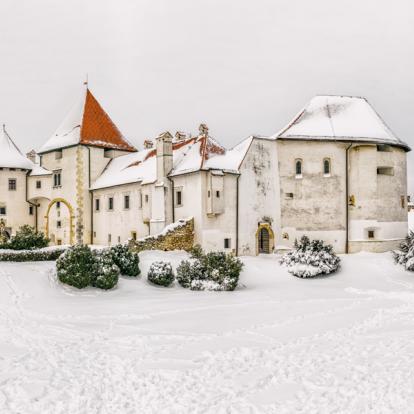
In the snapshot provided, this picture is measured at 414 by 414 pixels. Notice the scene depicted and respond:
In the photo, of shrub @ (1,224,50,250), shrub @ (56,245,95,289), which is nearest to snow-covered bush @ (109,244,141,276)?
shrub @ (56,245,95,289)

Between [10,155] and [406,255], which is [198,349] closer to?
[406,255]

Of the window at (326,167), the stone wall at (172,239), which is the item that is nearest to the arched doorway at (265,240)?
the stone wall at (172,239)

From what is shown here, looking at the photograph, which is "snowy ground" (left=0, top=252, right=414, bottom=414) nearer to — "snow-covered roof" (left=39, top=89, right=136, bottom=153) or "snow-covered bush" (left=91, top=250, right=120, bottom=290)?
"snow-covered bush" (left=91, top=250, right=120, bottom=290)

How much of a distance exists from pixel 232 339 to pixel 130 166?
1042 inches

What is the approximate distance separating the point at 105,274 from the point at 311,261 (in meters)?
12.8

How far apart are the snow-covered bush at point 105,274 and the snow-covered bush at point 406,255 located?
17998 millimetres

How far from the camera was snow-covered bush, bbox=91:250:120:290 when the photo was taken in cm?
2328

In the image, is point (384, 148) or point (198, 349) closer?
point (198, 349)

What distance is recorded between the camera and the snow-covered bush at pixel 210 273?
83.2 ft

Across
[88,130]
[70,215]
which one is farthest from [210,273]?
[88,130]

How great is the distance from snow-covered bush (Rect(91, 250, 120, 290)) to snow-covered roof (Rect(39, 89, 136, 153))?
66.9 ft

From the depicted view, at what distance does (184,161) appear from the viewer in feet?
112

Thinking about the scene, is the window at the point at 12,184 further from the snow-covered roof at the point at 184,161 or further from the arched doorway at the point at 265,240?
the arched doorway at the point at 265,240

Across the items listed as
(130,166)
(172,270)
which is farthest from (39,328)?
(130,166)
